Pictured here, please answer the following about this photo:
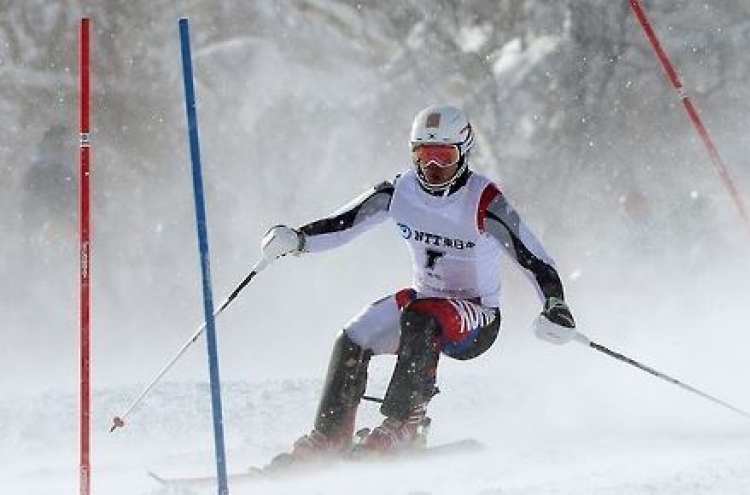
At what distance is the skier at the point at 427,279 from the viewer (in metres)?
5.27

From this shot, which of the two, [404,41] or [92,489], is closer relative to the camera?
[92,489]

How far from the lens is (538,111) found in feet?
61.3

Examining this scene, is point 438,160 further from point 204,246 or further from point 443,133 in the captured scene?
point 204,246

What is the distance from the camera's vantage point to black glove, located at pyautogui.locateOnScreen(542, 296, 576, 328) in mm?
5105

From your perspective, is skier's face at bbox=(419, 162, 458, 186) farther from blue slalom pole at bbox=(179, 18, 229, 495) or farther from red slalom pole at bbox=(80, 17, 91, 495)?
red slalom pole at bbox=(80, 17, 91, 495)

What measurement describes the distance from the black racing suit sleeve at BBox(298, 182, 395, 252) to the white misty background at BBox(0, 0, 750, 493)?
10.4 m

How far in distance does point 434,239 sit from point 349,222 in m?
0.48

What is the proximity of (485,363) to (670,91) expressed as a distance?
730 centimetres

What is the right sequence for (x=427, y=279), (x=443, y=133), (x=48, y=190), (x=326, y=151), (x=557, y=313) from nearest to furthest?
(x=557, y=313)
(x=443, y=133)
(x=427, y=279)
(x=48, y=190)
(x=326, y=151)

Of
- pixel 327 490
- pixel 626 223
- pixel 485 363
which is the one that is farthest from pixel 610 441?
pixel 626 223

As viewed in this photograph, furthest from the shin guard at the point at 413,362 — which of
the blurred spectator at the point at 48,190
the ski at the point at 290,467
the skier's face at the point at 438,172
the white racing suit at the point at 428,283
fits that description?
the blurred spectator at the point at 48,190

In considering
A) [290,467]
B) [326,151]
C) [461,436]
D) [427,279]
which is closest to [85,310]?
Answer: [290,467]

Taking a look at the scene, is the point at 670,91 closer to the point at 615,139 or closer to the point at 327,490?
the point at 615,139

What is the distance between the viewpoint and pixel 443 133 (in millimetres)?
5328
